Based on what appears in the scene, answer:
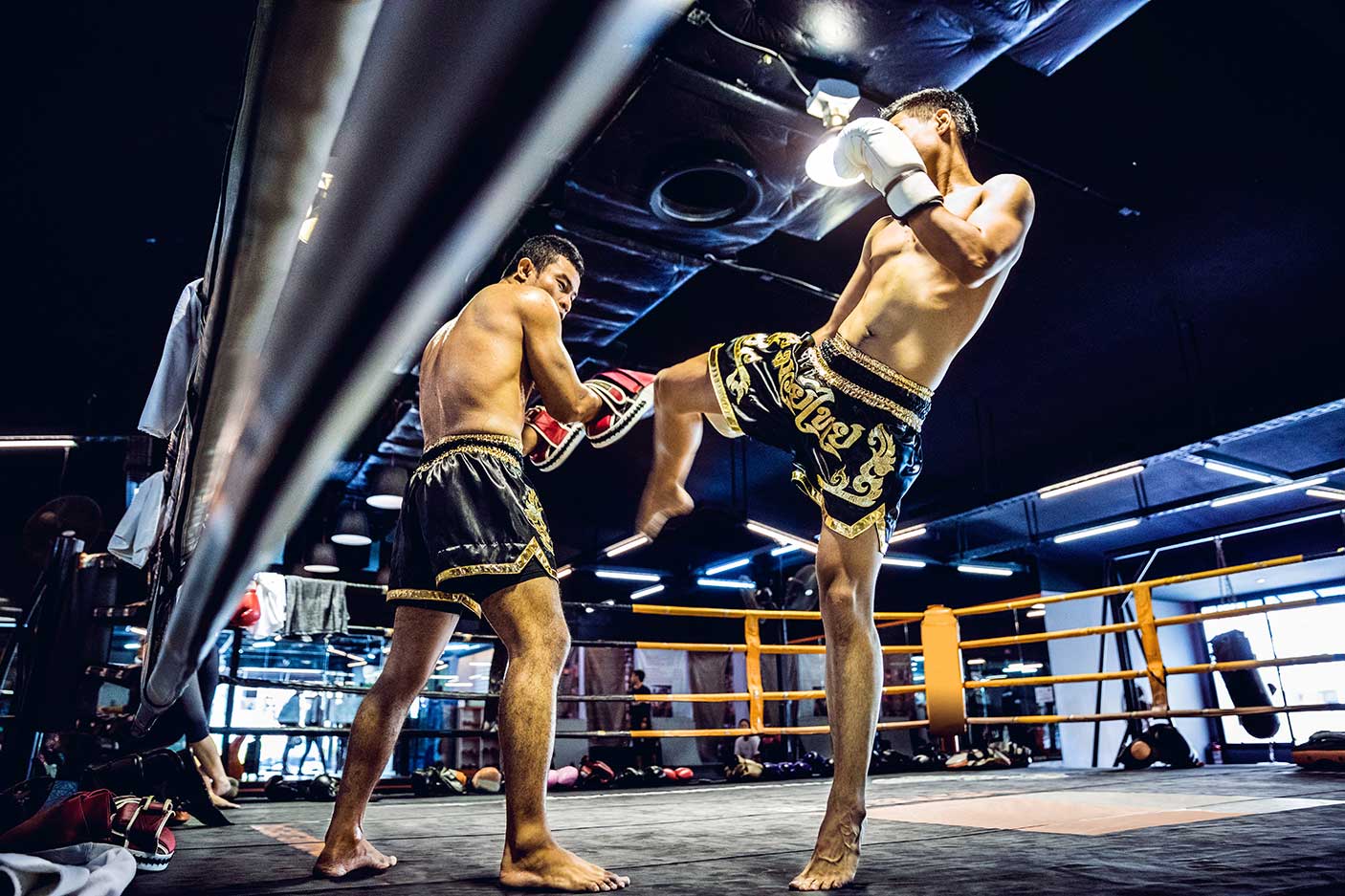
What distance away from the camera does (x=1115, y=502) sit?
1202 cm

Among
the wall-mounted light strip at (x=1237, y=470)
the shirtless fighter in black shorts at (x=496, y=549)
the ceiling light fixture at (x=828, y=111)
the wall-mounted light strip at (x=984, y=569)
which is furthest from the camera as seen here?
the wall-mounted light strip at (x=984, y=569)

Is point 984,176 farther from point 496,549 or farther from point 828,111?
point 496,549

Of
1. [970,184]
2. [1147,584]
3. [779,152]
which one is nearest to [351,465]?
[779,152]

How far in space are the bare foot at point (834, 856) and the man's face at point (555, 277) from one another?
133cm

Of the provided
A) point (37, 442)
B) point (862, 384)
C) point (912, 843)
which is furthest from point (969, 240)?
point (37, 442)

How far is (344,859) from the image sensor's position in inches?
66.6

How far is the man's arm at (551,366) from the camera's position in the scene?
74.1 inches

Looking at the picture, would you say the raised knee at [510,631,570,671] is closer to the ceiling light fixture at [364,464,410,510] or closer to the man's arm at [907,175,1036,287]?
the man's arm at [907,175,1036,287]

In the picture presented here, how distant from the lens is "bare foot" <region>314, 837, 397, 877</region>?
1677 mm

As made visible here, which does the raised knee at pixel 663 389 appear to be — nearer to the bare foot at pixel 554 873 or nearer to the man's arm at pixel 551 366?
the man's arm at pixel 551 366

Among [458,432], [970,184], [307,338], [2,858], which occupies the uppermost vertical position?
[970,184]

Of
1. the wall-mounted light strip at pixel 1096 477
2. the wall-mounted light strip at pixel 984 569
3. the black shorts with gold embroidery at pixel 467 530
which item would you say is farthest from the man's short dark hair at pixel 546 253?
Answer: the wall-mounted light strip at pixel 984 569

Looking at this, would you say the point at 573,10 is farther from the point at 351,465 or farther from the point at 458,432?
the point at 351,465

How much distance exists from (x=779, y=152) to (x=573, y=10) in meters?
4.18
